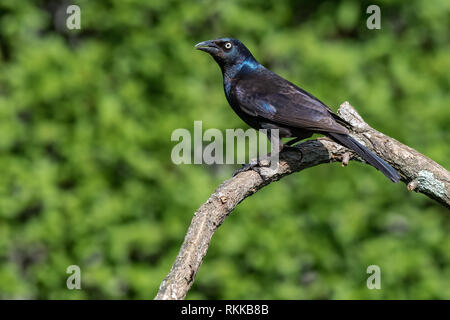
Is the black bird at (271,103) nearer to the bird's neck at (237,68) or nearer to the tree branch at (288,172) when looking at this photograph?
the bird's neck at (237,68)

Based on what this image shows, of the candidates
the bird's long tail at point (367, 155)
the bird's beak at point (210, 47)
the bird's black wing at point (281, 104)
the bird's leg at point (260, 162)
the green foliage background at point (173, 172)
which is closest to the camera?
the bird's long tail at point (367, 155)

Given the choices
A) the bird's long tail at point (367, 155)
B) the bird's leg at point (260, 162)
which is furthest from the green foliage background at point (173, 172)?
the bird's long tail at point (367, 155)

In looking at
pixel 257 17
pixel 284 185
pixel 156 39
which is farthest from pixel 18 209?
pixel 257 17

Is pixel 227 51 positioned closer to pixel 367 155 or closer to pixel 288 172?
pixel 288 172

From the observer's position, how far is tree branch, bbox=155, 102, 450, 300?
311 centimetres

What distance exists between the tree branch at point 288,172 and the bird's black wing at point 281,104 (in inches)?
5.9

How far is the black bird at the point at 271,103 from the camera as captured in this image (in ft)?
14.0

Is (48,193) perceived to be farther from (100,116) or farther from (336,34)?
(336,34)

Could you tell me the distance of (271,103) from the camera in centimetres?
464

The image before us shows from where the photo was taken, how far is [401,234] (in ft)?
19.6

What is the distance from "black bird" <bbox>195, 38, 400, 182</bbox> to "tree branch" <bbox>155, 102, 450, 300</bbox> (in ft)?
0.35

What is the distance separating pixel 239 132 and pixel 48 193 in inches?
68.5

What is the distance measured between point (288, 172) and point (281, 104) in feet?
1.89

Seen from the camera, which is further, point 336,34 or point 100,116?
point 336,34
